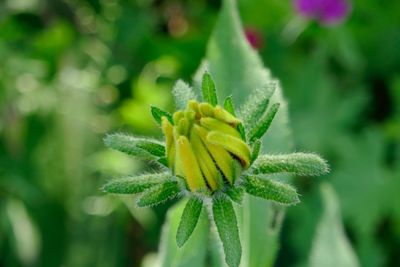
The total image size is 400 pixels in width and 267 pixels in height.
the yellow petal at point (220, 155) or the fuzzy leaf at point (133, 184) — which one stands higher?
the fuzzy leaf at point (133, 184)

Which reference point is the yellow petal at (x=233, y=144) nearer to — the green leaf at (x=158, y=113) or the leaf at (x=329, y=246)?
the green leaf at (x=158, y=113)

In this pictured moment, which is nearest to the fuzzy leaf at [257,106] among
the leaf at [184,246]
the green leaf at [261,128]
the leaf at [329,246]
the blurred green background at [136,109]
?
the green leaf at [261,128]

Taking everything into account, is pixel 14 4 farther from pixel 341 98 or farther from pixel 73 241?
pixel 341 98

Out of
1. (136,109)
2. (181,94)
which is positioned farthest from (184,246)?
(136,109)

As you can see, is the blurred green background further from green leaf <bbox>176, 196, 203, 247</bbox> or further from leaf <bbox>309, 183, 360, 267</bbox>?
green leaf <bbox>176, 196, 203, 247</bbox>

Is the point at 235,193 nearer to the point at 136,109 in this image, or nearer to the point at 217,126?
the point at 217,126

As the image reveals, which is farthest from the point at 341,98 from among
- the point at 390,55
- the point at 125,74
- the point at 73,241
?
the point at 73,241

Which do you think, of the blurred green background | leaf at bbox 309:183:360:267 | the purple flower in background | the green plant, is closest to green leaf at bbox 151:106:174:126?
the green plant

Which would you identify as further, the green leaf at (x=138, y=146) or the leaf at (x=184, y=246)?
the leaf at (x=184, y=246)
